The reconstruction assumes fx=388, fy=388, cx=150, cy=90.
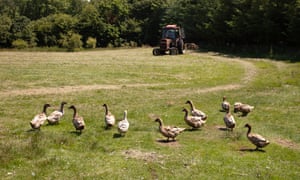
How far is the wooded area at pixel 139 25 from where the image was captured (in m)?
55.8

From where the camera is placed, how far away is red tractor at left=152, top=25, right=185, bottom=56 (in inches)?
2048

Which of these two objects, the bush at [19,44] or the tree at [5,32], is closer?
the bush at [19,44]

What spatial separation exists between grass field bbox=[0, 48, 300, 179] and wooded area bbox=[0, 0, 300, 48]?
2683 centimetres

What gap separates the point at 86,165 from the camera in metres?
11.2

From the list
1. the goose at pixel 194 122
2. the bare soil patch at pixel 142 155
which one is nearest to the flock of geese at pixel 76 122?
the bare soil patch at pixel 142 155

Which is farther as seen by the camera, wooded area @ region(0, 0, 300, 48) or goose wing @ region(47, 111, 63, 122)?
wooded area @ region(0, 0, 300, 48)

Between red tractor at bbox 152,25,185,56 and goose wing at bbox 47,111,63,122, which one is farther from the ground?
red tractor at bbox 152,25,185,56

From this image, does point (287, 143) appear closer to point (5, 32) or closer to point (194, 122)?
point (194, 122)

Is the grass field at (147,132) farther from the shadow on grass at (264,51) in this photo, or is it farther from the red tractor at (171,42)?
the red tractor at (171,42)

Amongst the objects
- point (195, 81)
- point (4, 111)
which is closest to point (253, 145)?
point (4, 111)

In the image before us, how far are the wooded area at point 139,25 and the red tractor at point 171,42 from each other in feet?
28.9

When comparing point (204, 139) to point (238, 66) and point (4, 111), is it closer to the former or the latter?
point (4, 111)

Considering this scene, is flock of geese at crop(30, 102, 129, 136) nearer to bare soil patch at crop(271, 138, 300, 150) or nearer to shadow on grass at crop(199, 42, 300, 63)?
bare soil patch at crop(271, 138, 300, 150)

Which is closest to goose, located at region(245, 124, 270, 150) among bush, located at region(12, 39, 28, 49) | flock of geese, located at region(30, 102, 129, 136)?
flock of geese, located at region(30, 102, 129, 136)
